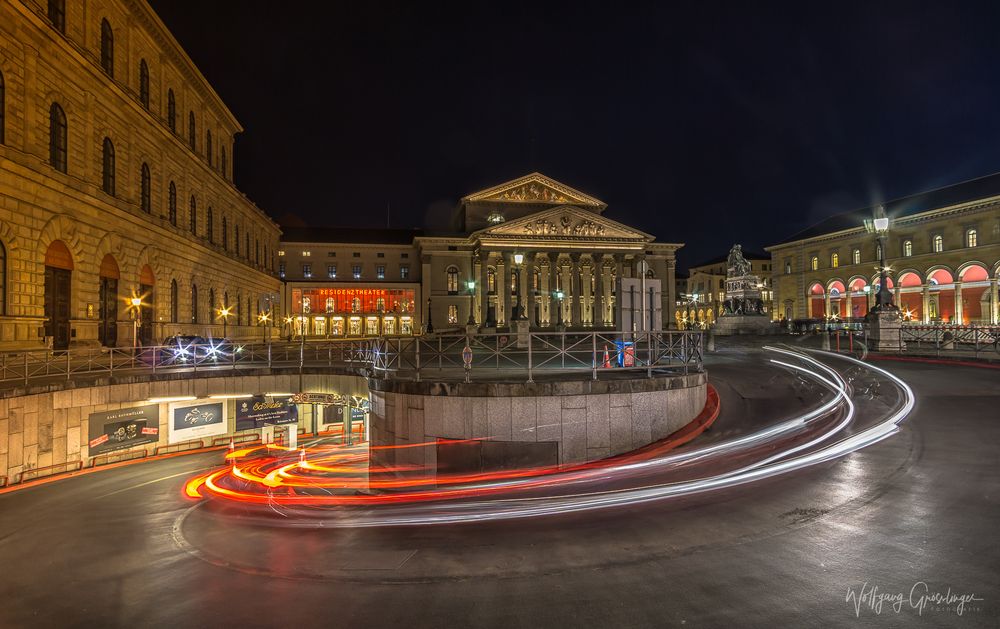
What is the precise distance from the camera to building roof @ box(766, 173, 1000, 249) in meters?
59.2

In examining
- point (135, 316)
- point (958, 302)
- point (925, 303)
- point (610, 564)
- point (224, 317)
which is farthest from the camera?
point (925, 303)

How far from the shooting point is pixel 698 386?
13.6m

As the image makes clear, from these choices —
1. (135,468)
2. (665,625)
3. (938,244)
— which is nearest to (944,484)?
(665,625)

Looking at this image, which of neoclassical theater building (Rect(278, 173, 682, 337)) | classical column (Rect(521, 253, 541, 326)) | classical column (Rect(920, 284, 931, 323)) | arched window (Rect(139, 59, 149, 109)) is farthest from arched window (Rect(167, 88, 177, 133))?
classical column (Rect(920, 284, 931, 323))

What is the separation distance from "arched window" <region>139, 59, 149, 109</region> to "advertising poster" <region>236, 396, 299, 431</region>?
23.6 meters

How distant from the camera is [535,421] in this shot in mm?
11531

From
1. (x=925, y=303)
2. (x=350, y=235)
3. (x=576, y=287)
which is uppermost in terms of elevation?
(x=350, y=235)

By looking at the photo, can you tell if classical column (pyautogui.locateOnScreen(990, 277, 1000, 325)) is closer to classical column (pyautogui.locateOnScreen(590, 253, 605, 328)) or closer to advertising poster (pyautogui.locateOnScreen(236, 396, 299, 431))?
classical column (pyautogui.locateOnScreen(590, 253, 605, 328))

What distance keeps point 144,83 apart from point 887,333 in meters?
44.1

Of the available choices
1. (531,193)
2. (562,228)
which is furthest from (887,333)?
(531,193)

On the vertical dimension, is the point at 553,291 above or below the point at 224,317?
above

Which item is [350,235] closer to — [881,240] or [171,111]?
[171,111]

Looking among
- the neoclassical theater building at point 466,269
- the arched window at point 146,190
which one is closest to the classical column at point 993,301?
the neoclassical theater building at point 466,269

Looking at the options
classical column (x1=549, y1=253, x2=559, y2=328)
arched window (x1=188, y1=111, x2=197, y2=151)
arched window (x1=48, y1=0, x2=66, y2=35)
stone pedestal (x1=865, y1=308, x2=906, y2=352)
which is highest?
arched window (x1=188, y1=111, x2=197, y2=151)
